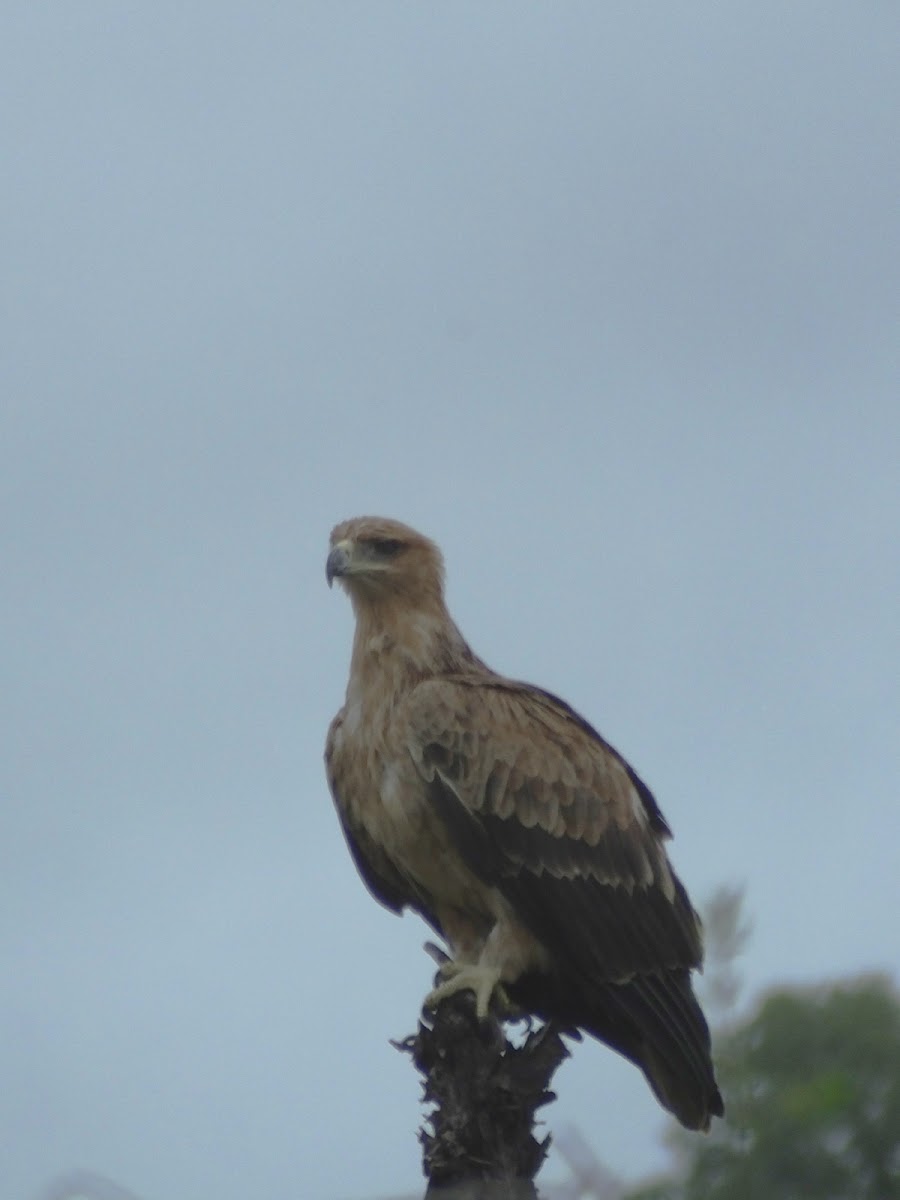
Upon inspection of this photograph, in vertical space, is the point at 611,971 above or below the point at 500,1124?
above

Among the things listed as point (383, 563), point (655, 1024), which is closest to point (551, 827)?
point (655, 1024)

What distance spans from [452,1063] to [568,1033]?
1.40 m

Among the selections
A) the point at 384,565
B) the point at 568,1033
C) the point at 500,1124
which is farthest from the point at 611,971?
the point at 384,565

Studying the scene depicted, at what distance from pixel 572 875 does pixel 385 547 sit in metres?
1.92

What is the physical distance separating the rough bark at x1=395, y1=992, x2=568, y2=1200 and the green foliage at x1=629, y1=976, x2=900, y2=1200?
0.47m

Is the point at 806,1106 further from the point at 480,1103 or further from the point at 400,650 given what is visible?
the point at 400,650

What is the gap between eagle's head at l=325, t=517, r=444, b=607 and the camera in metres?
9.65

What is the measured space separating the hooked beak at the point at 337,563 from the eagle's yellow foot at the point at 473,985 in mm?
2012

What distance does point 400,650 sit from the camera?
30.8ft

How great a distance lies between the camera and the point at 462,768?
8.78 metres

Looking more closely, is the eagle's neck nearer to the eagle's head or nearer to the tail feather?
the eagle's head

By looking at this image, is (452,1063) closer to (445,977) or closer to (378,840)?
(445,977)

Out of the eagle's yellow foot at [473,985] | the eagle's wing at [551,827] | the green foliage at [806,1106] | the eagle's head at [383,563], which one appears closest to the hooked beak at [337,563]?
the eagle's head at [383,563]

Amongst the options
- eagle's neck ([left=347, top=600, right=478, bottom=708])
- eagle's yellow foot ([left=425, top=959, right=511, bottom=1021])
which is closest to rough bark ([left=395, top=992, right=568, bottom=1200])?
eagle's yellow foot ([left=425, top=959, right=511, bottom=1021])
